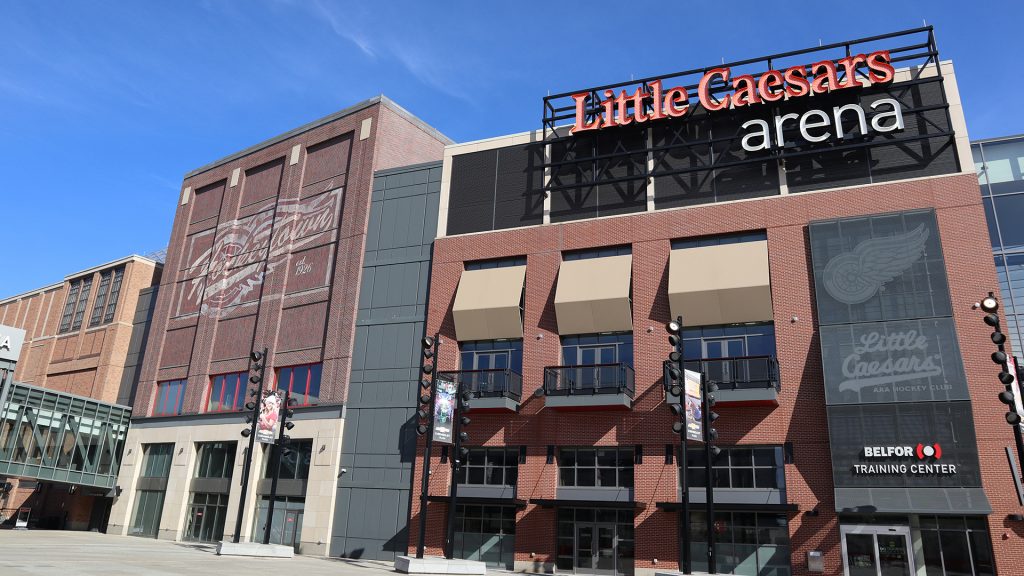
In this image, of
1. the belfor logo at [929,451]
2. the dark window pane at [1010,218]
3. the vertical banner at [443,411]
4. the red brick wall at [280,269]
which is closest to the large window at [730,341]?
the belfor logo at [929,451]

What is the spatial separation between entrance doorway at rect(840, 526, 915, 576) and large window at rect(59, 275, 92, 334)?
182 ft

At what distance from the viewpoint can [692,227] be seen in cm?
3284

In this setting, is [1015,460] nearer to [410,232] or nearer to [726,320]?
[726,320]

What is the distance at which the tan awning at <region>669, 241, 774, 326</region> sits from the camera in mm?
30391

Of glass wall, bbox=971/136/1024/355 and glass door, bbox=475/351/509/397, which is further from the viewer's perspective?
glass wall, bbox=971/136/1024/355

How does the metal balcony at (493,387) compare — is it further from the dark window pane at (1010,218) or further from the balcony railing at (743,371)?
the dark window pane at (1010,218)

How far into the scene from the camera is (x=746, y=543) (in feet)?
93.0

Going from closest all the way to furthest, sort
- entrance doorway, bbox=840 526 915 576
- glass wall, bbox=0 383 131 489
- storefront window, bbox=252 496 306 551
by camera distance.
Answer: entrance doorway, bbox=840 526 915 576
storefront window, bbox=252 496 306 551
glass wall, bbox=0 383 131 489

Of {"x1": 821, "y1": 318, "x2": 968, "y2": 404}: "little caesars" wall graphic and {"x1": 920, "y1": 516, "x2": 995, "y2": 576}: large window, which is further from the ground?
{"x1": 821, "y1": 318, "x2": 968, "y2": 404}: "little caesars" wall graphic

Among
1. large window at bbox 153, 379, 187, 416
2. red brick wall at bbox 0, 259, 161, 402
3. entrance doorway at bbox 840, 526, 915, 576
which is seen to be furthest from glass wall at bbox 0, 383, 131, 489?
entrance doorway at bbox 840, 526, 915, 576

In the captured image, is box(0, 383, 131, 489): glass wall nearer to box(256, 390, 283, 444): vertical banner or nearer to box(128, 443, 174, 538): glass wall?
box(128, 443, 174, 538): glass wall

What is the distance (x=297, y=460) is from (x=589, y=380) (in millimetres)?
16278

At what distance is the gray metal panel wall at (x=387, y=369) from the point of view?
1377 inches

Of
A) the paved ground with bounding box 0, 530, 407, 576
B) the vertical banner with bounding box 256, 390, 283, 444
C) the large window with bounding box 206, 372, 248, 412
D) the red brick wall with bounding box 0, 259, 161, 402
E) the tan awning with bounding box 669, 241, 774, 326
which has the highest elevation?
the red brick wall with bounding box 0, 259, 161, 402
